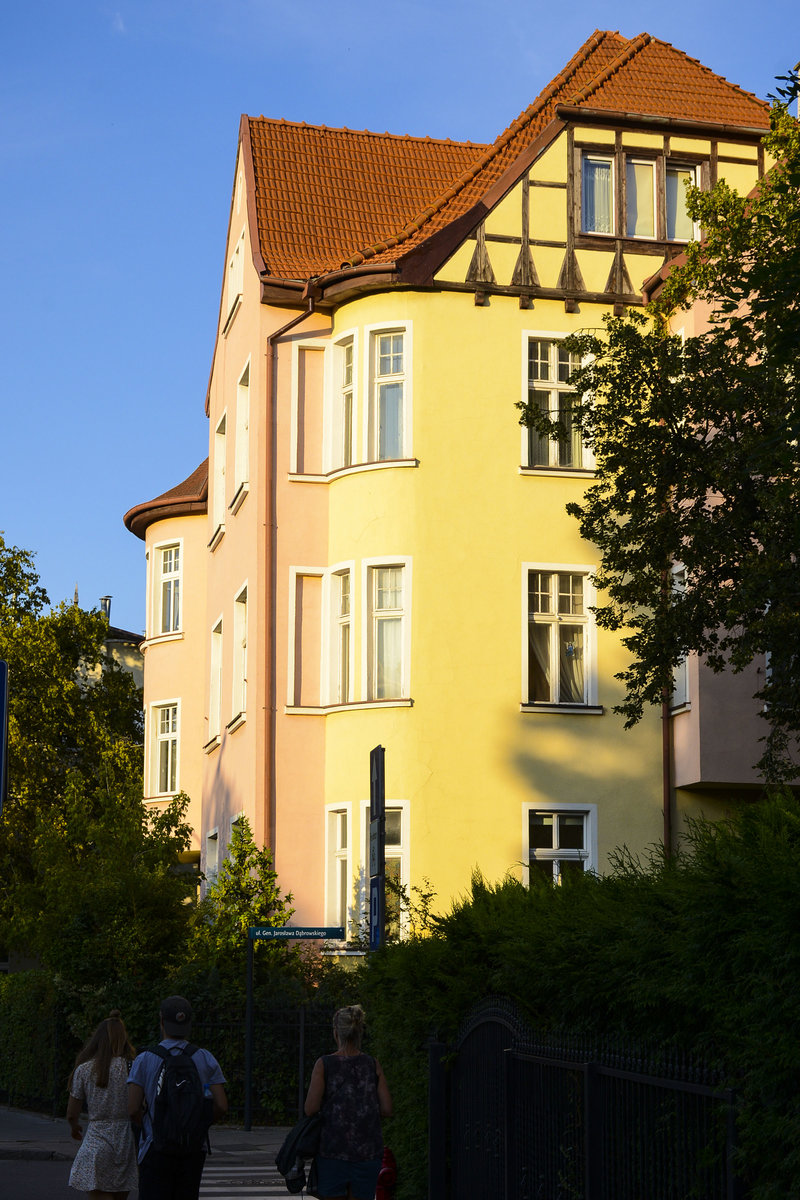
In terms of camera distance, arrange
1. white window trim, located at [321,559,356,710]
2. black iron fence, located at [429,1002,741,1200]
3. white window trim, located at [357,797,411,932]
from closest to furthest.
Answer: black iron fence, located at [429,1002,741,1200], white window trim, located at [357,797,411,932], white window trim, located at [321,559,356,710]

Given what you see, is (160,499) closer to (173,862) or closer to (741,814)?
(173,862)

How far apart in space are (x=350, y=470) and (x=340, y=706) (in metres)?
3.52

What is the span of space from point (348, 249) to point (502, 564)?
21.3 ft

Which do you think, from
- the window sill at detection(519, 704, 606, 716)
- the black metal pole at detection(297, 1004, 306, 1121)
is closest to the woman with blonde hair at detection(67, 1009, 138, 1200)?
the black metal pole at detection(297, 1004, 306, 1121)

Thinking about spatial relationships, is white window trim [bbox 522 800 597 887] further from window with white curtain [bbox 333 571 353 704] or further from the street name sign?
the street name sign

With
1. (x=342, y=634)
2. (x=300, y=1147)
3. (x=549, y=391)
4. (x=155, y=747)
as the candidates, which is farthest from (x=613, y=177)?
(x=300, y=1147)

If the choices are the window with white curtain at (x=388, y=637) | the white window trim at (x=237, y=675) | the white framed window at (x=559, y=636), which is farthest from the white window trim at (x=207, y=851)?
Answer: the white framed window at (x=559, y=636)

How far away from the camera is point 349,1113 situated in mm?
9422

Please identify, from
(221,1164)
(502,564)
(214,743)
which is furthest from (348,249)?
(221,1164)

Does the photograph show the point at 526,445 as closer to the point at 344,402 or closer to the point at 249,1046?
the point at 344,402

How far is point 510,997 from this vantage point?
1062 cm

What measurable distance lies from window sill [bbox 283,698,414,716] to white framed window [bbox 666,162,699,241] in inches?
332

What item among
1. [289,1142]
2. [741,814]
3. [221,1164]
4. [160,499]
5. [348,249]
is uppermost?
[348,249]

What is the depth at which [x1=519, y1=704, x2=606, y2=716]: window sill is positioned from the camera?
24328mm
